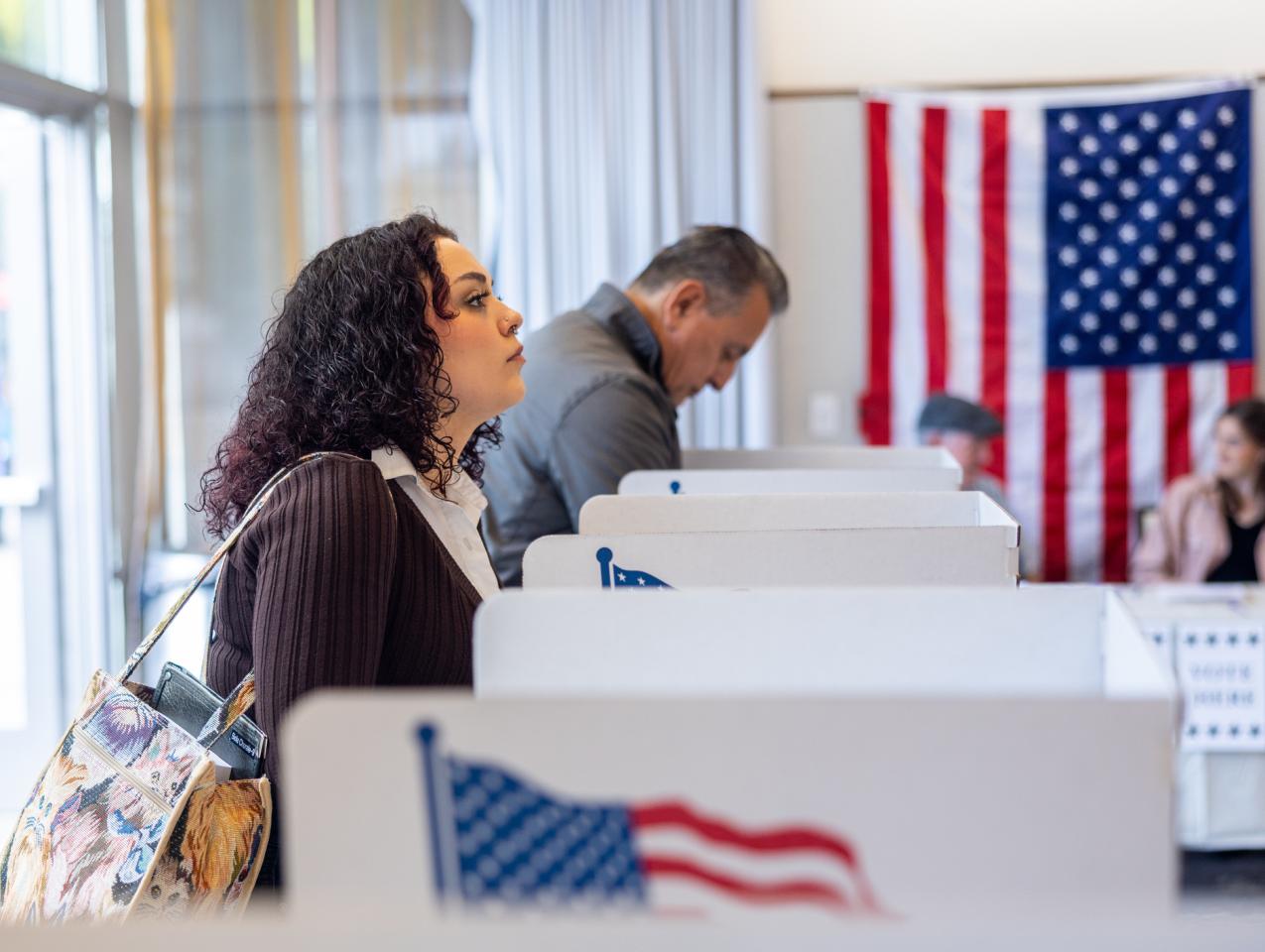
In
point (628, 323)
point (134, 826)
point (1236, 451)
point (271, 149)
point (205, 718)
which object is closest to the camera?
point (134, 826)

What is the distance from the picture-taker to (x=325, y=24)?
149 inches

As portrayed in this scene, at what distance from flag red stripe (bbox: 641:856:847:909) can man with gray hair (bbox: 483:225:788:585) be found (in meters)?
1.27

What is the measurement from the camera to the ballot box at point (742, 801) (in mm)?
552

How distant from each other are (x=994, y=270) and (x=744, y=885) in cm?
344

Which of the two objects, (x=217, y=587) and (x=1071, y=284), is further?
(x=1071, y=284)

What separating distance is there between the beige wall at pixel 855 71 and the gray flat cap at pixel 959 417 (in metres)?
0.30

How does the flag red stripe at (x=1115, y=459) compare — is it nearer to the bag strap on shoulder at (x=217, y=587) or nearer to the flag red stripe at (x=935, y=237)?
the flag red stripe at (x=935, y=237)

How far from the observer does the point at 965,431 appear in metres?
3.56

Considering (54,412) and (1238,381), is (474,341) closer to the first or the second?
(54,412)

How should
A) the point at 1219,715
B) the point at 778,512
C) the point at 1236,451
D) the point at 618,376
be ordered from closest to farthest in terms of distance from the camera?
1. the point at 778,512
2. the point at 618,376
3. the point at 1219,715
4. the point at 1236,451

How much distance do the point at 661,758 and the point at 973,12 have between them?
364 centimetres

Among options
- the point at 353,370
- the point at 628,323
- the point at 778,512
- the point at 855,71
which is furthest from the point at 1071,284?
the point at 353,370

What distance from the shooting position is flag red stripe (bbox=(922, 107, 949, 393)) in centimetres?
376

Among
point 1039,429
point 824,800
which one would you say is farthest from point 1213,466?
point 824,800
